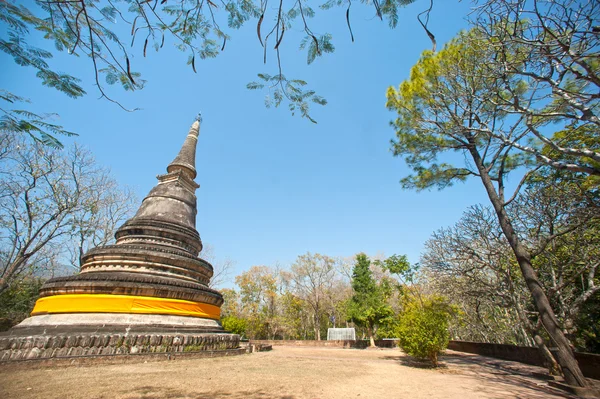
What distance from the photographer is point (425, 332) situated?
388 inches

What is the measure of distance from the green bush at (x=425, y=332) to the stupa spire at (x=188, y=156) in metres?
13.2

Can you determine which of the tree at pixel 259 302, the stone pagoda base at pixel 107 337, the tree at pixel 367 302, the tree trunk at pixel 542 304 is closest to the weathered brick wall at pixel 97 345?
the stone pagoda base at pixel 107 337

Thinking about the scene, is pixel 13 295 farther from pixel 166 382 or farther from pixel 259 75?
pixel 259 75

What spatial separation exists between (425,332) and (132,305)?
34.2 ft

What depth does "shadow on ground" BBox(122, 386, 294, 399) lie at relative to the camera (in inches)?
162

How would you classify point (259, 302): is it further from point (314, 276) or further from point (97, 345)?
point (97, 345)

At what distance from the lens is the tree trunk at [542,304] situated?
5.88 metres

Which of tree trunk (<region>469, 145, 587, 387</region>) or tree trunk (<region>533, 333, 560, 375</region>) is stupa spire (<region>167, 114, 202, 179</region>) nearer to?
tree trunk (<region>469, 145, 587, 387</region>)

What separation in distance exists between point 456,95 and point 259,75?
6.82m

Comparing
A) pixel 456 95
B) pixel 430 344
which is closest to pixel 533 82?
pixel 456 95

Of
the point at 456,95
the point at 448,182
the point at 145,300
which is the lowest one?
the point at 145,300

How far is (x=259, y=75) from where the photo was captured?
3.23 m

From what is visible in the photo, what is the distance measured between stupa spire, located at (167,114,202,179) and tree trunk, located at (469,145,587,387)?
13.9m

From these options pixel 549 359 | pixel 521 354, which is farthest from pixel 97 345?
pixel 521 354
